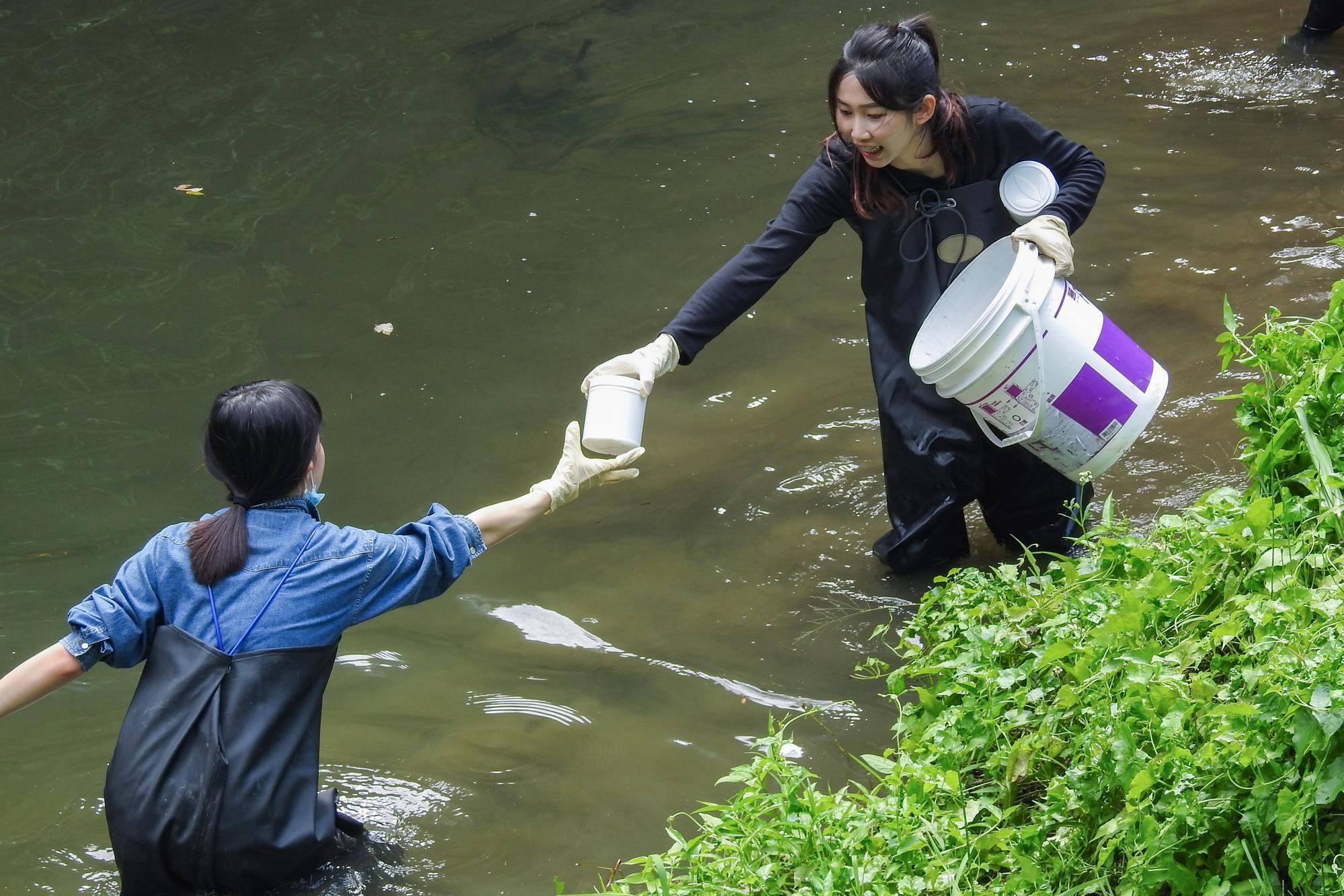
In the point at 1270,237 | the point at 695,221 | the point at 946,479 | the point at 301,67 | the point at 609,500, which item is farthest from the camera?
the point at 301,67

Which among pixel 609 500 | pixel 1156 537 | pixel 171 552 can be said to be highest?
pixel 171 552

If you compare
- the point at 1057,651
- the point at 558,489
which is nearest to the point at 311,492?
the point at 558,489

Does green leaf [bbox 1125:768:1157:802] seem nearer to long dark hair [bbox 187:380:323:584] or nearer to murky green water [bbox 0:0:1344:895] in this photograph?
murky green water [bbox 0:0:1344:895]

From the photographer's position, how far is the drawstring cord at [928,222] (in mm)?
3283

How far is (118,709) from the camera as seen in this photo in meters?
3.41

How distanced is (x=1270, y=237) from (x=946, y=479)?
8.35 feet

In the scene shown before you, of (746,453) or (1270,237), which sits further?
(1270,237)

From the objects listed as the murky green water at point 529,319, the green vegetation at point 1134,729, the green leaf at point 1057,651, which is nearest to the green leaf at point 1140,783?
the green vegetation at point 1134,729

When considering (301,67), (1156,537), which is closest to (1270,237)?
(1156,537)

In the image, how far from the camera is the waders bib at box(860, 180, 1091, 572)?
3.30 meters

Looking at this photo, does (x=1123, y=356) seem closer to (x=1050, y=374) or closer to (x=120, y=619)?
(x=1050, y=374)

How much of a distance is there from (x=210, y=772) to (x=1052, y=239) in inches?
83.7

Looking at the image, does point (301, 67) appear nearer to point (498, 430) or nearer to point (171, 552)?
point (498, 430)

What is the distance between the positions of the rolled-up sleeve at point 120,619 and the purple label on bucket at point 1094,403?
201 centimetres
